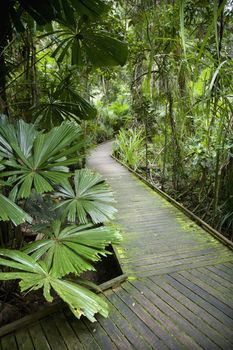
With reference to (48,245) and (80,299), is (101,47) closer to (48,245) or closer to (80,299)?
(48,245)

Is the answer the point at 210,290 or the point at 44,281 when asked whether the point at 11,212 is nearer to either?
the point at 44,281

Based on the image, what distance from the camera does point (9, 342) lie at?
180 cm

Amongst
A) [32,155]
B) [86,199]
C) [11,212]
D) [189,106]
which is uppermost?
[189,106]

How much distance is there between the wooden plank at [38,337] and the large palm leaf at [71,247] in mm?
526

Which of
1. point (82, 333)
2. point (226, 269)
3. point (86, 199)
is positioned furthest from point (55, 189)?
point (226, 269)

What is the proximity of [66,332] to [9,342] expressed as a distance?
38cm

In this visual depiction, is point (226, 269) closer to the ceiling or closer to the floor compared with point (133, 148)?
closer to the floor

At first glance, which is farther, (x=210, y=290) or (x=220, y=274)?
(x=220, y=274)

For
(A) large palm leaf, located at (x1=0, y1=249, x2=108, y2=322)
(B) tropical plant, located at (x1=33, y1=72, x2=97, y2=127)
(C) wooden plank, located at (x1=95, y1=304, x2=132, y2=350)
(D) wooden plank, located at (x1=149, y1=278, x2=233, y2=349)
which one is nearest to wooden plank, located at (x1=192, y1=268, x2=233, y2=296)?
(D) wooden plank, located at (x1=149, y1=278, x2=233, y2=349)

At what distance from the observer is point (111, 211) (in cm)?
219

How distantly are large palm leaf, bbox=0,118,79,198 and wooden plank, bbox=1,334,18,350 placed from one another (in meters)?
1.00

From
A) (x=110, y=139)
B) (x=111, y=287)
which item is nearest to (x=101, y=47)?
(x=111, y=287)

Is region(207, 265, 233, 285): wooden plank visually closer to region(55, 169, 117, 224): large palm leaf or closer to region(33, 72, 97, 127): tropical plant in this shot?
region(55, 169, 117, 224): large palm leaf

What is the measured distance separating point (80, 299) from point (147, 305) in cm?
91
